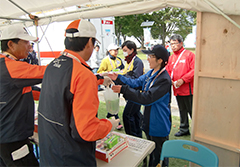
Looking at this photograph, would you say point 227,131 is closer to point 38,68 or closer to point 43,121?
point 43,121

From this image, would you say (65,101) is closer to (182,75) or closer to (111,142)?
(111,142)

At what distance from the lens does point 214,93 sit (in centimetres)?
207

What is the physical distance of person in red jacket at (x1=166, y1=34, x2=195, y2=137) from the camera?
11.9ft

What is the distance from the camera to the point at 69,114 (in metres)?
1.29

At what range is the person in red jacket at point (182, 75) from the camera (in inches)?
142

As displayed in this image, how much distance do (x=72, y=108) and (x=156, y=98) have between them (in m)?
1.29

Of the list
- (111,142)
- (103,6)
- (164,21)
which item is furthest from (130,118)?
(164,21)

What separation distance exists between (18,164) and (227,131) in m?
2.41

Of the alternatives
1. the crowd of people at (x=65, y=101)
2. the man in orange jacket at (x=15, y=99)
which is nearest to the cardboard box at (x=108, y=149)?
the crowd of people at (x=65, y=101)

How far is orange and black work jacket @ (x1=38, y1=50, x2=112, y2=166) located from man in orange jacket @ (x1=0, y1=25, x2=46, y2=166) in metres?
0.56

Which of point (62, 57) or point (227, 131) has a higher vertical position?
point (62, 57)

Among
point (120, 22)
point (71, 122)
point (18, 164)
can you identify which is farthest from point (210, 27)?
point (120, 22)

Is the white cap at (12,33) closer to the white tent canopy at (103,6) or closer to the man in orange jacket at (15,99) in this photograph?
the man in orange jacket at (15,99)

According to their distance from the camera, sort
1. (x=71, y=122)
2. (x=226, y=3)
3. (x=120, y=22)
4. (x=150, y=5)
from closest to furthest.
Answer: (x=71, y=122)
(x=226, y=3)
(x=150, y=5)
(x=120, y=22)
